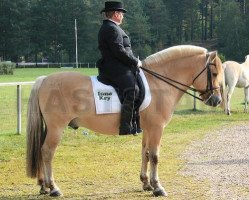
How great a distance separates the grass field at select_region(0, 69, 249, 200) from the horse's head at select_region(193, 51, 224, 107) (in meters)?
1.34

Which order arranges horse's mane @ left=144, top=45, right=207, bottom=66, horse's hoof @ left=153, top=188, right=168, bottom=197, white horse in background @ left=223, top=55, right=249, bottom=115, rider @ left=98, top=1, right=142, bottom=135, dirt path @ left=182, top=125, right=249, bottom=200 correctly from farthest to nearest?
white horse in background @ left=223, top=55, right=249, bottom=115 → horse's mane @ left=144, top=45, right=207, bottom=66 → dirt path @ left=182, top=125, right=249, bottom=200 → horse's hoof @ left=153, top=188, right=168, bottom=197 → rider @ left=98, top=1, right=142, bottom=135

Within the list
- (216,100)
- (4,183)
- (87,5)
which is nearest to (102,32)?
(216,100)

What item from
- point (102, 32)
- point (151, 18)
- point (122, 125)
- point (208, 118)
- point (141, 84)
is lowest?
point (208, 118)

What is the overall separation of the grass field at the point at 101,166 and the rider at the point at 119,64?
1059mm

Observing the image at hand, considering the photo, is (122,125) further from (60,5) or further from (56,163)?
(60,5)

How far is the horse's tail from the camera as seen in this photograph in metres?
6.63

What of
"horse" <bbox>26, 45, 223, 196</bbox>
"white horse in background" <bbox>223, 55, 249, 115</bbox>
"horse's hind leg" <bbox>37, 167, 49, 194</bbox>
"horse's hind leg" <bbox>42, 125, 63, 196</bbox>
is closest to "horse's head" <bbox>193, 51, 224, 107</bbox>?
"horse" <bbox>26, 45, 223, 196</bbox>

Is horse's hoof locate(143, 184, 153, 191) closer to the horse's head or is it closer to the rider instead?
the rider

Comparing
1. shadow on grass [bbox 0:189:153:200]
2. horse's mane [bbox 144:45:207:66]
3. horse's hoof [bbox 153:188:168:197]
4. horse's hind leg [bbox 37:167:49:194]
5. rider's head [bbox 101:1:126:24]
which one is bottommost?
shadow on grass [bbox 0:189:153:200]

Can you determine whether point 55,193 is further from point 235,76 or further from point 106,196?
point 235,76

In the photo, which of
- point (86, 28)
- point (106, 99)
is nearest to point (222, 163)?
point (106, 99)

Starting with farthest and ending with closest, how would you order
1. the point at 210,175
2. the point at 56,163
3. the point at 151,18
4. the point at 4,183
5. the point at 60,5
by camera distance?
the point at 151,18 < the point at 60,5 < the point at 56,163 < the point at 210,175 < the point at 4,183

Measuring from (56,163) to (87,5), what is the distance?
3051 inches

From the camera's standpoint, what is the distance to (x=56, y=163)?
867 centimetres
